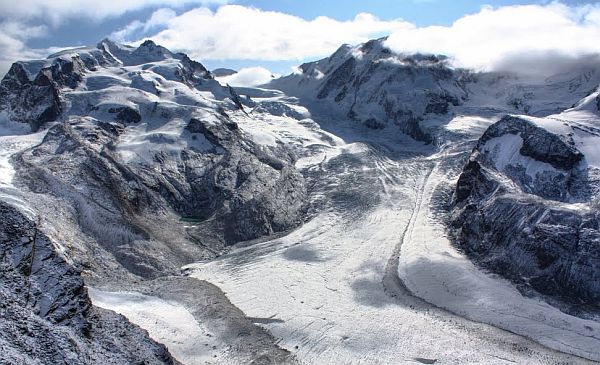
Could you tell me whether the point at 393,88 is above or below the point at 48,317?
above

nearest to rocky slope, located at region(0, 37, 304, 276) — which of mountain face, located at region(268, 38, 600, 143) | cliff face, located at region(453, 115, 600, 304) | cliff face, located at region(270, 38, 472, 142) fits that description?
cliff face, located at region(453, 115, 600, 304)

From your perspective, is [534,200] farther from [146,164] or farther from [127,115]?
[127,115]

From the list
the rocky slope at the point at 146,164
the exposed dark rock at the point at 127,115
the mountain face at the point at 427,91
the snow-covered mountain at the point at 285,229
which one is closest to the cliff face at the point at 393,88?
the mountain face at the point at 427,91

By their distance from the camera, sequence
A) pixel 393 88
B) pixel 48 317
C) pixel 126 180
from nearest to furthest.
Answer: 1. pixel 48 317
2. pixel 126 180
3. pixel 393 88

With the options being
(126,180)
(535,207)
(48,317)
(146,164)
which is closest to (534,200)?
(535,207)

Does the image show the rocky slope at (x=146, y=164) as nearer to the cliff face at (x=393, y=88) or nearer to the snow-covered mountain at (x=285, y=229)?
the snow-covered mountain at (x=285, y=229)

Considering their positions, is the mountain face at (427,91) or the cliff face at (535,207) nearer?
the cliff face at (535,207)

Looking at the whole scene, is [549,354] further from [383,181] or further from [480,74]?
[480,74]

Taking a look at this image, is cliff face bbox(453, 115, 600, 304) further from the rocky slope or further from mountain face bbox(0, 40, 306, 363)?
the rocky slope
